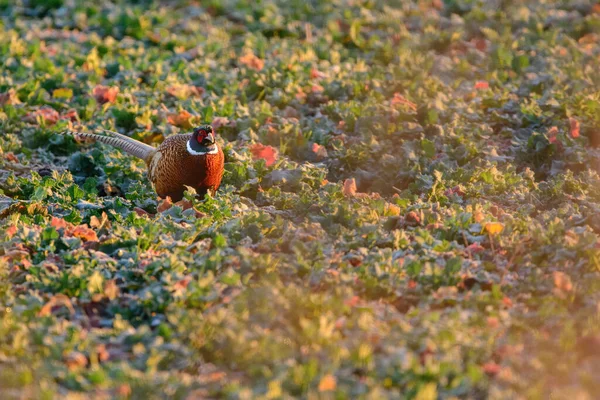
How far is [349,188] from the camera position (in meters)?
7.21

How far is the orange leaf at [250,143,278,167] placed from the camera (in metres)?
7.88

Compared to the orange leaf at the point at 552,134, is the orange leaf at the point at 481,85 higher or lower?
lower

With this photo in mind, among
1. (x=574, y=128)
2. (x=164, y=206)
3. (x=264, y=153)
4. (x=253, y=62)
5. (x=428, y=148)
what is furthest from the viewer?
(x=253, y=62)

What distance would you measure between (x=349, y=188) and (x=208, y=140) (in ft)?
3.76

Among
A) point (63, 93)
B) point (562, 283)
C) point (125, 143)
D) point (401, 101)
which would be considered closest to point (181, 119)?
point (125, 143)

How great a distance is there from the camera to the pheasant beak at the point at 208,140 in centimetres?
717

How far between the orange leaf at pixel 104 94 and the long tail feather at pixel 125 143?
0.85 m

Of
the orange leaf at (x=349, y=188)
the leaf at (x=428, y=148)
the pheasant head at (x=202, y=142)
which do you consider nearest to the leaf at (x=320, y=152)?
the leaf at (x=428, y=148)

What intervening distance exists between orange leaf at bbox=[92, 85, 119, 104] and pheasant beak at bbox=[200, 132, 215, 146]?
2.28 metres

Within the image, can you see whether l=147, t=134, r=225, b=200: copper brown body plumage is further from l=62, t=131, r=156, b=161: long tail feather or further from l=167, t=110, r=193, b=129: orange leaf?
l=167, t=110, r=193, b=129: orange leaf

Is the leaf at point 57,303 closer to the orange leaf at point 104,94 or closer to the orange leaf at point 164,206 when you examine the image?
the orange leaf at point 164,206

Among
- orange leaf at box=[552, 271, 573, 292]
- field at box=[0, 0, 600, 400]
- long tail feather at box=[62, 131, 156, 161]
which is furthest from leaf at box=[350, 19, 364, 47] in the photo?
orange leaf at box=[552, 271, 573, 292]

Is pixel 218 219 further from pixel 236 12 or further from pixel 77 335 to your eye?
pixel 236 12

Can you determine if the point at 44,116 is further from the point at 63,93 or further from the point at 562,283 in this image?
the point at 562,283
